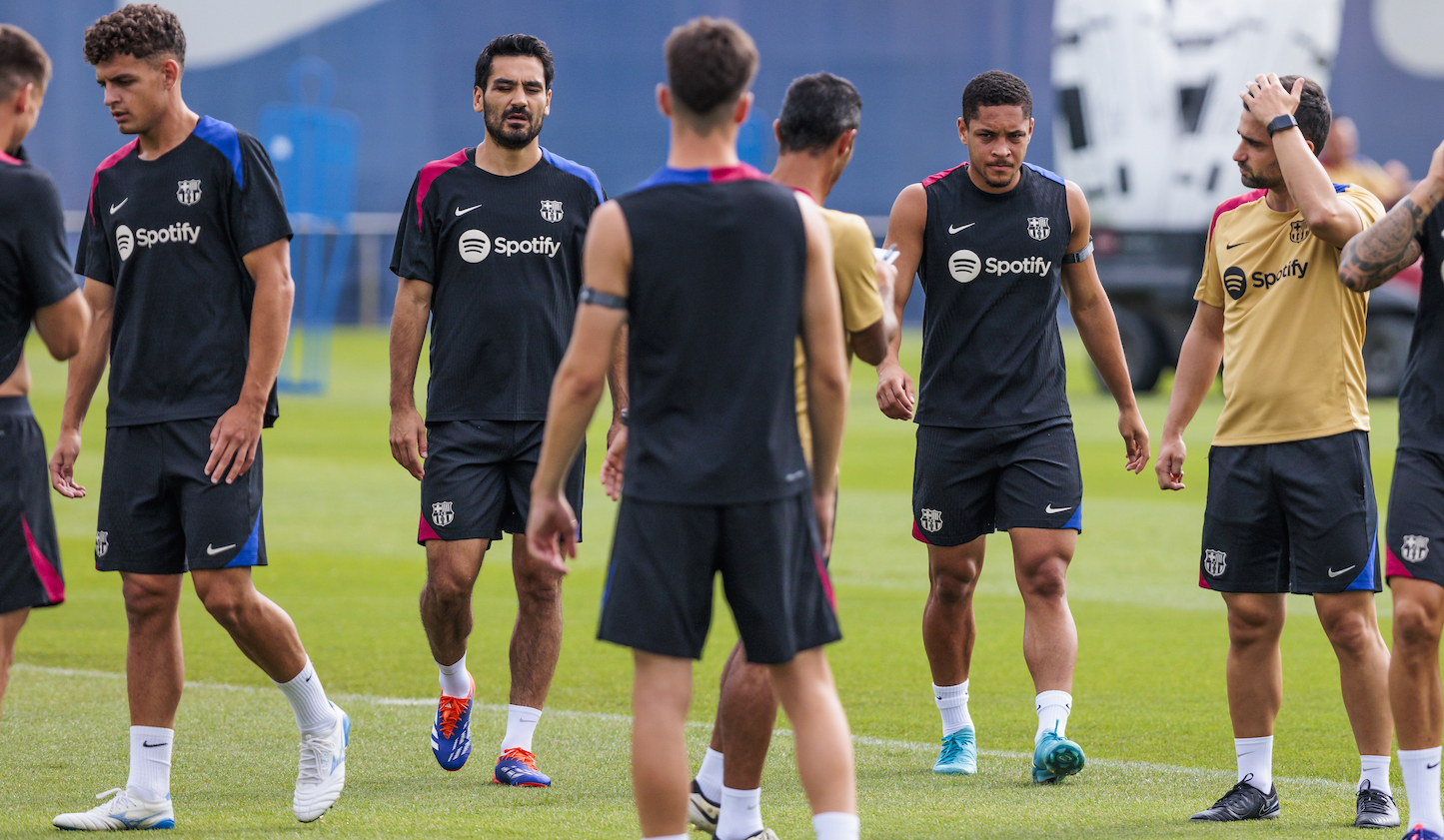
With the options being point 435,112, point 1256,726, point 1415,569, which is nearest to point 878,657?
point 1256,726

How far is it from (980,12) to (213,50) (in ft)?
54.5

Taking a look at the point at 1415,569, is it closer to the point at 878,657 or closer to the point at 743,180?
the point at 743,180

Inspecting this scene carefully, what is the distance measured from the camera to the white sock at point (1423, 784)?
14.8ft

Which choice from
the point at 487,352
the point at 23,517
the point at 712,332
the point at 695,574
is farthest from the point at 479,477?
the point at 712,332

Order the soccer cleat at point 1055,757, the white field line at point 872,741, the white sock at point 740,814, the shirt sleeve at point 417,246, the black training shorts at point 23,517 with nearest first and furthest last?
the black training shorts at point 23,517 → the white sock at point 740,814 → the soccer cleat at point 1055,757 → the white field line at point 872,741 → the shirt sleeve at point 417,246

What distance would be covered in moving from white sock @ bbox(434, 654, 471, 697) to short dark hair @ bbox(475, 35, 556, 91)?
2.01 metres

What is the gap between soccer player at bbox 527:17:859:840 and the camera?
144 inches

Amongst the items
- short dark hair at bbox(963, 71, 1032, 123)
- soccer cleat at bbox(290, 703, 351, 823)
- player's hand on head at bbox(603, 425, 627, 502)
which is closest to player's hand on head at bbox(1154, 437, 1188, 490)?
short dark hair at bbox(963, 71, 1032, 123)

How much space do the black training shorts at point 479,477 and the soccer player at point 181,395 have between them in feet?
2.75

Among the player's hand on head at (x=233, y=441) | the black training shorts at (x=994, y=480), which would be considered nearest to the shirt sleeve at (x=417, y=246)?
the player's hand on head at (x=233, y=441)

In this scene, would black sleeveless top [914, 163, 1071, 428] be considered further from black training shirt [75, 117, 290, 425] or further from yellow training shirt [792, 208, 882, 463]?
black training shirt [75, 117, 290, 425]

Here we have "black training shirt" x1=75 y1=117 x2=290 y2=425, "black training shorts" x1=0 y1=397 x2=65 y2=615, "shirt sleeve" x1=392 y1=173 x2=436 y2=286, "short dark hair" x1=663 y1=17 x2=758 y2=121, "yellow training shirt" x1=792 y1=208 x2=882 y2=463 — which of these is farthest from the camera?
"shirt sleeve" x1=392 y1=173 x2=436 y2=286

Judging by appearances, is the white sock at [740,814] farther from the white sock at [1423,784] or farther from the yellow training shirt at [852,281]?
the white sock at [1423,784]

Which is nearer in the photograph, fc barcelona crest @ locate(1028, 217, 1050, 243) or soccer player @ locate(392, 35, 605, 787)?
soccer player @ locate(392, 35, 605, 787)
